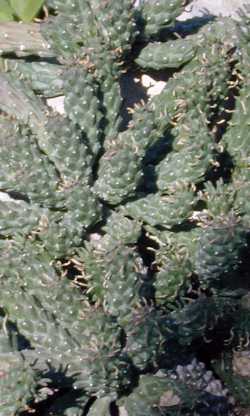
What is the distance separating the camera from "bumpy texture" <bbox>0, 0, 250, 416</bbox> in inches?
141

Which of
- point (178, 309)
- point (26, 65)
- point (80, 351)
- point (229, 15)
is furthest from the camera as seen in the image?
point (229, 15)

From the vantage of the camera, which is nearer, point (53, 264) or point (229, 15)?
point (53, 264)

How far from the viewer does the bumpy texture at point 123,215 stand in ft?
11.7

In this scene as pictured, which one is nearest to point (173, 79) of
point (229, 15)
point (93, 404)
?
point (229, 15)

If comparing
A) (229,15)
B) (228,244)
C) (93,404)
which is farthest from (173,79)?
(93,404)

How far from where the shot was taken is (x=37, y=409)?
146 inches

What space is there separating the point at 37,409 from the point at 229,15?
6.79 feet

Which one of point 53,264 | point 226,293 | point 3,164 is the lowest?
point 226,293

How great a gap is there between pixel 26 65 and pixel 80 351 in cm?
133

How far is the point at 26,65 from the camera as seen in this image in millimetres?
4031

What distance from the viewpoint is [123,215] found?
393 cm

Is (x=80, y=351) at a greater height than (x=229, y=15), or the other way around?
(x=229, y=15)

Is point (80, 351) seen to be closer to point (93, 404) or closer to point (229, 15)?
point (93, 404)

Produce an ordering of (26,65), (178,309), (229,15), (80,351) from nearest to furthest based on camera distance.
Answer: (80,351) < (178,309) < (26,65) < (229,15)
